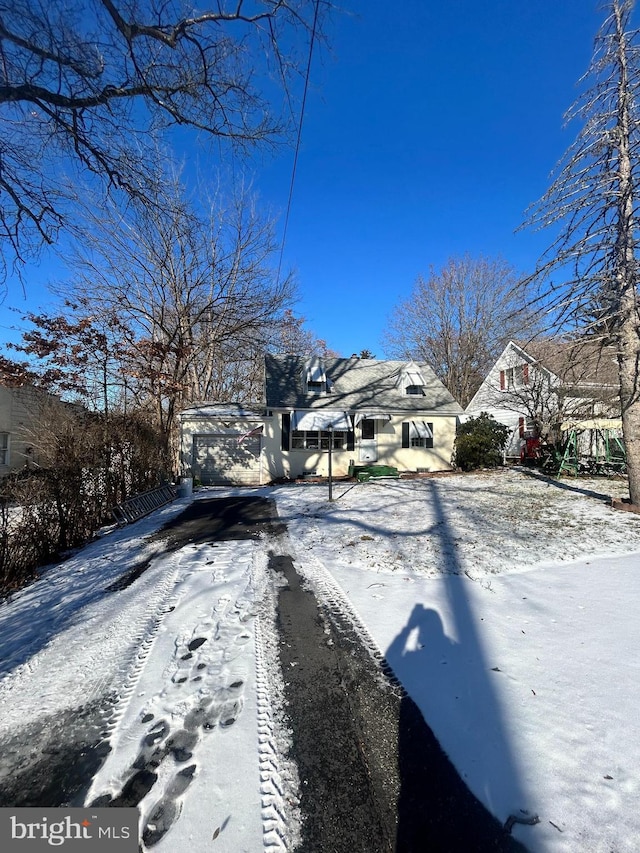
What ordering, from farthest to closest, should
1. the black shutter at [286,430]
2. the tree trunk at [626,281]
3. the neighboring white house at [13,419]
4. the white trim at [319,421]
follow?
the black shutter at [286,430]
the white trim at [319,421]
the neighboring white house at [13,419]
the tree trunk at [626,281]

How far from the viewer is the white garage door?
48.7 feet

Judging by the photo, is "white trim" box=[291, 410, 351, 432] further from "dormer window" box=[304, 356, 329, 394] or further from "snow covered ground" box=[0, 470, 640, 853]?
"snow covered ground" box=[0, 470, 640, 853]

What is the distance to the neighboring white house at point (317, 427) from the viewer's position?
1477cm

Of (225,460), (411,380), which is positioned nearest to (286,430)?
(225,460)

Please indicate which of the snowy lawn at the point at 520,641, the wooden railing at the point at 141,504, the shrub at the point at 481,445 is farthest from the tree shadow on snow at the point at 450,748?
the shrub at the point at 481,445

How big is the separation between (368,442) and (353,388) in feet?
9.45

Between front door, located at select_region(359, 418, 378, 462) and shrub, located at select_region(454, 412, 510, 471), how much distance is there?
368cm

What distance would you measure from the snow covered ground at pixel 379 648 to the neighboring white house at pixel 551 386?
455 cm

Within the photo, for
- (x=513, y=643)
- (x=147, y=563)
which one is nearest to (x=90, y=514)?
(x=147, y=563)

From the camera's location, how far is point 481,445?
49.4 feet

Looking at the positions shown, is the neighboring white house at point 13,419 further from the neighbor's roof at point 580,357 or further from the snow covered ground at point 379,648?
the neighbor's roof at point 580,357

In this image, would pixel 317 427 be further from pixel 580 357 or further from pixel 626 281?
pixel 626 281

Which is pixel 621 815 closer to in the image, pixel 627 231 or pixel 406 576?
pixel 406 576

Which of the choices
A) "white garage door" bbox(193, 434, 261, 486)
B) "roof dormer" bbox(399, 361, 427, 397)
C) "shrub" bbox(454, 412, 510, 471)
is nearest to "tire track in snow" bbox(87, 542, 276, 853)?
"white garage door" bbox(193, 434, 261, 486)
